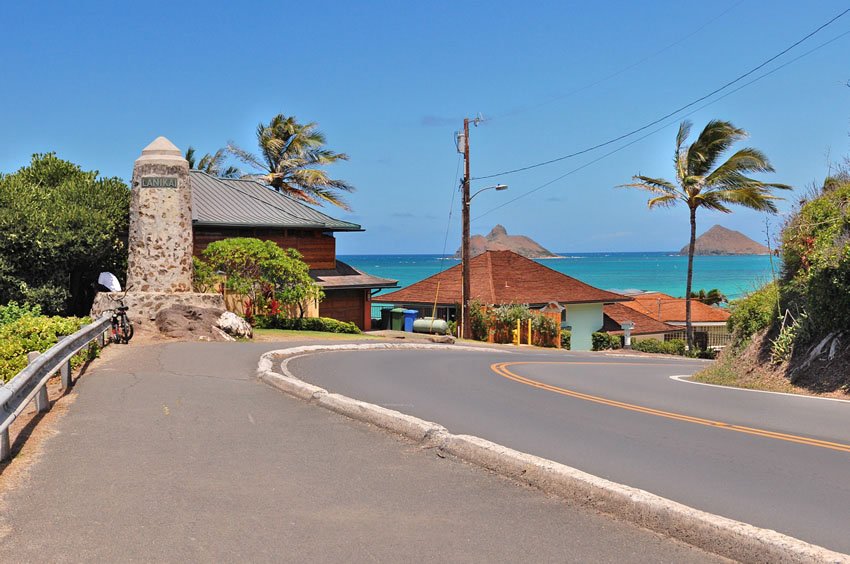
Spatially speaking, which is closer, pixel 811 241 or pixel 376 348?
pixel 811 241

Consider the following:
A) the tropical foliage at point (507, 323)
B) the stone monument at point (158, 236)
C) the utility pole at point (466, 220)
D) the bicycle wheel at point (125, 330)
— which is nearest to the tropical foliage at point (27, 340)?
the bicycle wheel at point (125, 330)

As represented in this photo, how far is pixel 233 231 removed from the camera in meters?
36.2

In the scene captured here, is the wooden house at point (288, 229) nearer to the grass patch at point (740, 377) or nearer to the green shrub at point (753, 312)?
the green shrub at point (753, 312)

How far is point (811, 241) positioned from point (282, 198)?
30.5 m

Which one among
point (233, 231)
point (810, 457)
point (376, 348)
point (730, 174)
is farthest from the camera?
point (730, 174)

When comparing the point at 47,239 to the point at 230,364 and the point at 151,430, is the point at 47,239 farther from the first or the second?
the point at 151,430

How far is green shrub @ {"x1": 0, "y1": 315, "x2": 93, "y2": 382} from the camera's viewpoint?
45.1ft

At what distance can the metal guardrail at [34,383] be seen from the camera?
312 inches

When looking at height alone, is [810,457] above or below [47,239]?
below

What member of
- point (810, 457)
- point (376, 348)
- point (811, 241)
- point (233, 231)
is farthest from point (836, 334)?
point (233, 231)

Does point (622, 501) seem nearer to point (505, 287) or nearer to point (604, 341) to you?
point (505, 287)

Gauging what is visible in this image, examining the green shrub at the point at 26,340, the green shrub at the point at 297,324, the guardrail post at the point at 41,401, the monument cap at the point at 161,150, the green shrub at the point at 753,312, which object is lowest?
the guardrail post at the point at 41,401

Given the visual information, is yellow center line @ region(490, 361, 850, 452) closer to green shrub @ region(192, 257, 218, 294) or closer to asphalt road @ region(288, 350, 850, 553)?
asphalt road @ region(288, 350, 850, 553)

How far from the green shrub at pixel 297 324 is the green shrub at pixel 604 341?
17.3 metres
